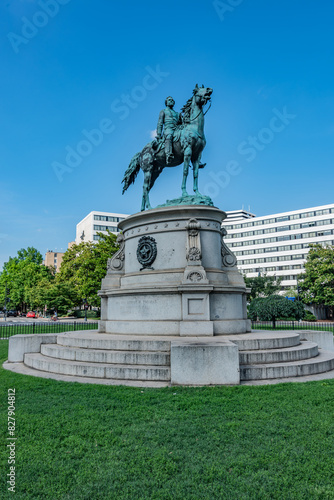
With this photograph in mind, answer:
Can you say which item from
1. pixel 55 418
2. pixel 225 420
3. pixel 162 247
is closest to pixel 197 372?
pixel 225 420

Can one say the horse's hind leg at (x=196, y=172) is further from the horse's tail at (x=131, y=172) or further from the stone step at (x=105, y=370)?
the stone step at (x=105, y=370)

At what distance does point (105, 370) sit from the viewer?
842cm

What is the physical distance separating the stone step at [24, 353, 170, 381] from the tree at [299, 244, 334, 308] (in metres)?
46.5

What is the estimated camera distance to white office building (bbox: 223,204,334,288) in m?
77.5

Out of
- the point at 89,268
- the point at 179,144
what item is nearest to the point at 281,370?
the point at 179,144

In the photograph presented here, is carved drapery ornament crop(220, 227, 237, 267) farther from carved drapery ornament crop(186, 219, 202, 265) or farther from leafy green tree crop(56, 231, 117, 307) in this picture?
leafy green tree crop(56, 231, 117, 307)

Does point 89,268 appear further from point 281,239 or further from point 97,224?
point 281,239

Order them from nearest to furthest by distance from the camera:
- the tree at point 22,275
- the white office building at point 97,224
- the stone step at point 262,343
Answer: the stone step at point 262,343
the tree at point 22,275
the white office building at point 97,224

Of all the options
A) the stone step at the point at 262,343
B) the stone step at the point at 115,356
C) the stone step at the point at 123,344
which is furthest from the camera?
the stone step at the point at 262,343

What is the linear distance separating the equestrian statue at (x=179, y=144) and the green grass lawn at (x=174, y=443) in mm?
8617

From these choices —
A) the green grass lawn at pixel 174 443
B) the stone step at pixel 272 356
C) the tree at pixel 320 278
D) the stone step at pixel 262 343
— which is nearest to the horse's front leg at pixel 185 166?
the stone step at pixel 262 343

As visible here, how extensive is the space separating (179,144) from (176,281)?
5.74 m

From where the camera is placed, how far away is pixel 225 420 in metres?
5.52

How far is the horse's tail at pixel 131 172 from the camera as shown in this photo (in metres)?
15.9
